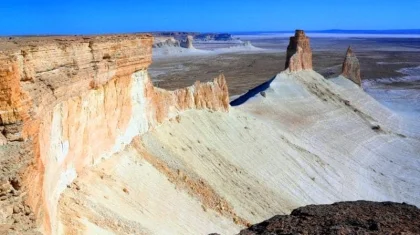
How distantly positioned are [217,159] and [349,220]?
43.1ft

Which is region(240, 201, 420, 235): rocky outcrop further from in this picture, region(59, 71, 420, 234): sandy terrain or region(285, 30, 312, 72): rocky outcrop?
region(285, 30, 312, 72): rocky outcrop

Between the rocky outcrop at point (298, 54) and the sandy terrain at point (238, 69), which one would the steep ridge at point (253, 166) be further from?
the sandy terrain at point (238, 69)

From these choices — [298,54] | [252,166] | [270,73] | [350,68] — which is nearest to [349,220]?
[252,166]

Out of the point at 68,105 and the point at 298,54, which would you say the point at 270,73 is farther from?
the point at 68,105

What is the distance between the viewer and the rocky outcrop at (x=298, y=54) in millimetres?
40606

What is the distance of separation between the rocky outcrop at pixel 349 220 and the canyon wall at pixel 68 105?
4.67m

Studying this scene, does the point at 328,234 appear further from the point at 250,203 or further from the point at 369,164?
the point at 369,164

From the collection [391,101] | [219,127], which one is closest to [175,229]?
[219,127]

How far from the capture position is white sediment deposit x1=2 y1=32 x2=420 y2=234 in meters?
15.1

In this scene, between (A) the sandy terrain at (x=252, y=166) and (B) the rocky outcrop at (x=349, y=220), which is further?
(A) the sandy terrain at (x=252, y=166)

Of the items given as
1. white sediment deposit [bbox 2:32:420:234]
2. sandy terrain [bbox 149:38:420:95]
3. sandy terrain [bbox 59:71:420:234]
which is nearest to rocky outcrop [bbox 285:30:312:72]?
sandy terrain [bbox 59:71:420:234]

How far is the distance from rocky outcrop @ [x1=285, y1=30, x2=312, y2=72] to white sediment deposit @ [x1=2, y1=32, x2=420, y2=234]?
121 centimetres

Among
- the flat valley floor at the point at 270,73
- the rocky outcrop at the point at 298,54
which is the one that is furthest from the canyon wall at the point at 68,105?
the flat valley floor at the point at 270,73

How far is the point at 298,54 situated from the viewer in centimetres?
4091
